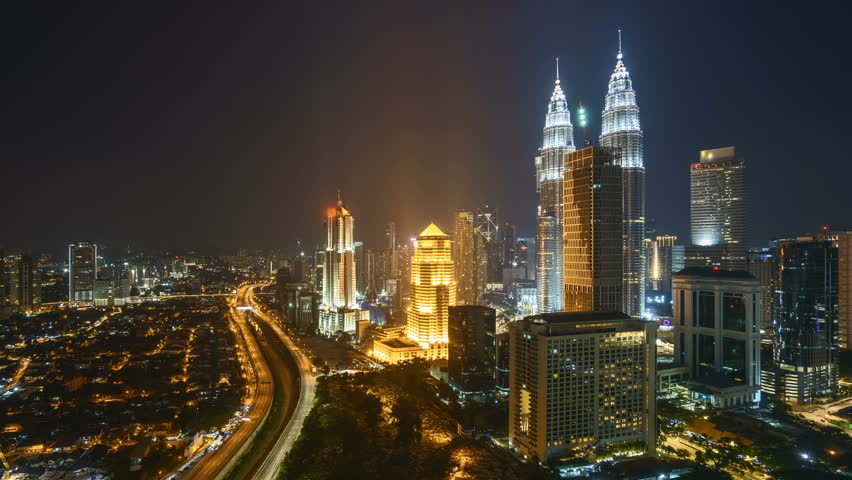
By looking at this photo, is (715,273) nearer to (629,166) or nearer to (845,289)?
(629,166)

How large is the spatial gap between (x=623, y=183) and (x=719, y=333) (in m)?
10.5

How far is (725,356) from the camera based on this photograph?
922 inches

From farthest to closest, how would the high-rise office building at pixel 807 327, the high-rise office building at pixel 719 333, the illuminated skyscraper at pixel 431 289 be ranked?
the illuminated skyscraper at pixel 431 289 < the high-rise office building at pixel 719 333 < the high-rise office building at pixel 807 327

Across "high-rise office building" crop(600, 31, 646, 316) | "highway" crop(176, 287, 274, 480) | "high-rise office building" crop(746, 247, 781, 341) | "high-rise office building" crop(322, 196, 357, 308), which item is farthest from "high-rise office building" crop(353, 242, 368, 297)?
"high-rise office building" crop(746, 247, 781, 341)

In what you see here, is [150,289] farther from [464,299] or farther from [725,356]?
A: [725,356]

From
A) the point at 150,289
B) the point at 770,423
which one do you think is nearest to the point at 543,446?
the point at 770,423

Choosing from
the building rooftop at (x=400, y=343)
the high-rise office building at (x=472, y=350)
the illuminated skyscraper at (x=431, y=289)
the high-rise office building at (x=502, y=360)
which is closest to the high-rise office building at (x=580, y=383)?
the high-rise office building at (x=502, y=360)

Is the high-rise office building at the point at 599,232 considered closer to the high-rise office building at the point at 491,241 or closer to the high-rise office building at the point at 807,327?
the high-rise office building at the point at 807,327

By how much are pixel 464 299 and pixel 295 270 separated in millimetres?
29604

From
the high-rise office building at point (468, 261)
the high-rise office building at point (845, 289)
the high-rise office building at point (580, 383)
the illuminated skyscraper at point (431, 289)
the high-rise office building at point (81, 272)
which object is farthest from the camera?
the high-rise office building at point (81, 272)

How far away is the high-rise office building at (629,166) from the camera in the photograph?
30.2 meters

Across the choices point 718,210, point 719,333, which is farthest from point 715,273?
point 718,210

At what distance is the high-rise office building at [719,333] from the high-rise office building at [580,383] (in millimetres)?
7287

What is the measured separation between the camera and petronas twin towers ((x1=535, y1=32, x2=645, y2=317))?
30.3 meters
